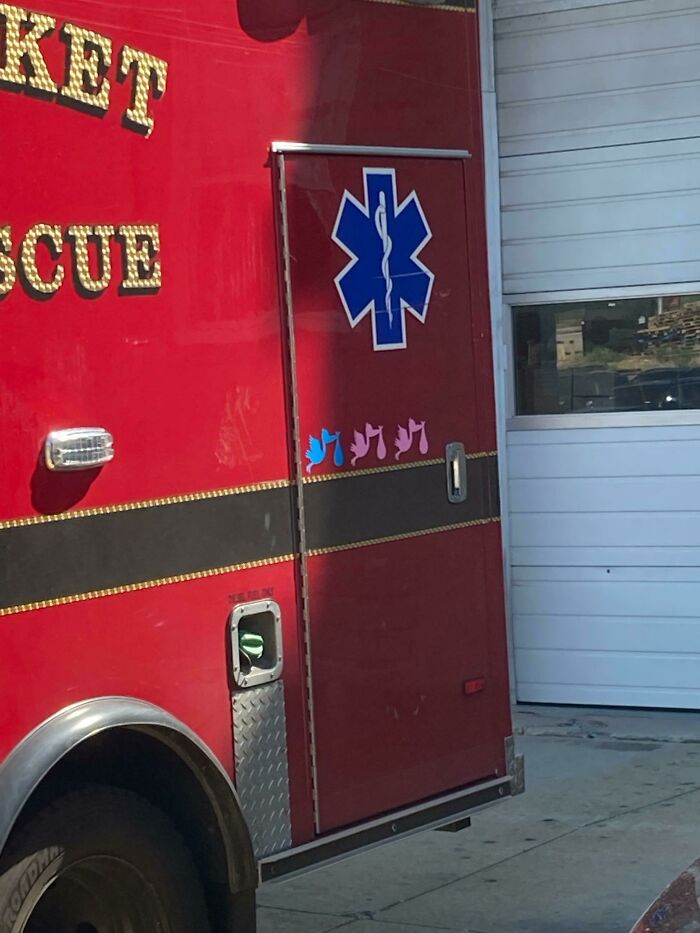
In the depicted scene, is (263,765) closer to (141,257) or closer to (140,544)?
(140,544)

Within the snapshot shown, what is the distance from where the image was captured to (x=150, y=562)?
4.04 metres

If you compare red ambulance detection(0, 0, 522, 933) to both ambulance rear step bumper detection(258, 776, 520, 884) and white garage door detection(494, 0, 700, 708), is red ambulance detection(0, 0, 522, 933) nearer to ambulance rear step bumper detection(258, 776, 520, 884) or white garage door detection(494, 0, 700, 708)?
ambulance rear step bumper detection(258, 776, 520, 884)

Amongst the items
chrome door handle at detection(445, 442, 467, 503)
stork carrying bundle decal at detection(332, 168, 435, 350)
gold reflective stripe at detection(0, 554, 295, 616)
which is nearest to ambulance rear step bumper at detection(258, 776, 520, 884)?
gold reflective stripe at detection(0, 554, 295, 616)

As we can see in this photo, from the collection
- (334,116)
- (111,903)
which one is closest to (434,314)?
(334,116)

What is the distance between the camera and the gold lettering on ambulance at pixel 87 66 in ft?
12.7

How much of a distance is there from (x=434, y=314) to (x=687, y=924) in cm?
209

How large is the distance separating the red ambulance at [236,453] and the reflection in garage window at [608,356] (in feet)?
12.4

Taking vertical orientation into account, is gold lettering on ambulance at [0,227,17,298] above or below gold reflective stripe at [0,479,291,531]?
above

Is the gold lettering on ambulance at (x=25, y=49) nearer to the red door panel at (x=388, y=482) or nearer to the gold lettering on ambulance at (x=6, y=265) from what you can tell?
the gold lettering on ambulance at (x=6, y=265)

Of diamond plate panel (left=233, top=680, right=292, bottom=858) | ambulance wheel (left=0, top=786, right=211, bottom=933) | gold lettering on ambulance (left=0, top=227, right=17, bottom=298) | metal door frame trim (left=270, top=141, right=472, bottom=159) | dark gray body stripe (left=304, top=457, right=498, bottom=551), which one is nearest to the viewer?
gold lettering on ambulance (left=0, top=227, right=17, bottom=298)

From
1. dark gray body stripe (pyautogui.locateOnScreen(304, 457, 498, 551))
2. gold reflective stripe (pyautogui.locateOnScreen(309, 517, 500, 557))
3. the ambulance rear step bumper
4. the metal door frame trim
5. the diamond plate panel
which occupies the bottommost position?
the ambulance rear step bumper

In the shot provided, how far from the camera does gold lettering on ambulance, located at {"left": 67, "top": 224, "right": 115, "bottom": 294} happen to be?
3.87 metres

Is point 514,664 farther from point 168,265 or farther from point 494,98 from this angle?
point 168,265

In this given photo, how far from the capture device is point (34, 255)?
3.76 metres
